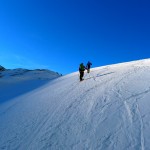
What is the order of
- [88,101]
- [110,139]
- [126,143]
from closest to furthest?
[126,143] < [110,139] < [88,101]

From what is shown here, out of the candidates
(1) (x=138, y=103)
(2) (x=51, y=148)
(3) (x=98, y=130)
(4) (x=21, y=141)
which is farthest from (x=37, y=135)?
(1) (x=138, y=103)

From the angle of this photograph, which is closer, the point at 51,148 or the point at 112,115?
the point at 51,148

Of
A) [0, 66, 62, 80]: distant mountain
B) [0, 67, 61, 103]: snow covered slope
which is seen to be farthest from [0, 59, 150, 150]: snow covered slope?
[0, 66, 62, 80]: distant mountain

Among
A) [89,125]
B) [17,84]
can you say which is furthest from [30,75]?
[89,125]

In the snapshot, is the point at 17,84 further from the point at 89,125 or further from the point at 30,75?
the point at 89,125

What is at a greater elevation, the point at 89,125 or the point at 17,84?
the point at 17,84

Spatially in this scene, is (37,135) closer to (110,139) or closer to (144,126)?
(110,139)

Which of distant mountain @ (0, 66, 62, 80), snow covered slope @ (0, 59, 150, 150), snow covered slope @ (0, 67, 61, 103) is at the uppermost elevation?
distant mountain @ (0, 66, 62, 80)

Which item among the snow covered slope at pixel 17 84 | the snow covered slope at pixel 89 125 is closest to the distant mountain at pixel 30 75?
the snow covered slope at pixel 17 84

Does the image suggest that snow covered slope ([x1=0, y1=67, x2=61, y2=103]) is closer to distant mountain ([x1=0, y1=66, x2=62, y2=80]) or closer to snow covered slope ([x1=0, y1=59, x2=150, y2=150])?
distant mountain ([x1=0, y1=66, x2=62, y2=80])

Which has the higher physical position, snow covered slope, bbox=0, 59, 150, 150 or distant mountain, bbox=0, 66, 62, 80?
distant mountain, bbox=0, 66, 62, 80

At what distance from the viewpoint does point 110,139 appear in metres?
7.63

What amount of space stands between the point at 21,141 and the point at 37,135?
27.1 inches

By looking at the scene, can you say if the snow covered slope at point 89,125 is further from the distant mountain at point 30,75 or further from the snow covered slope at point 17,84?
the distant mountain at point 30,75
